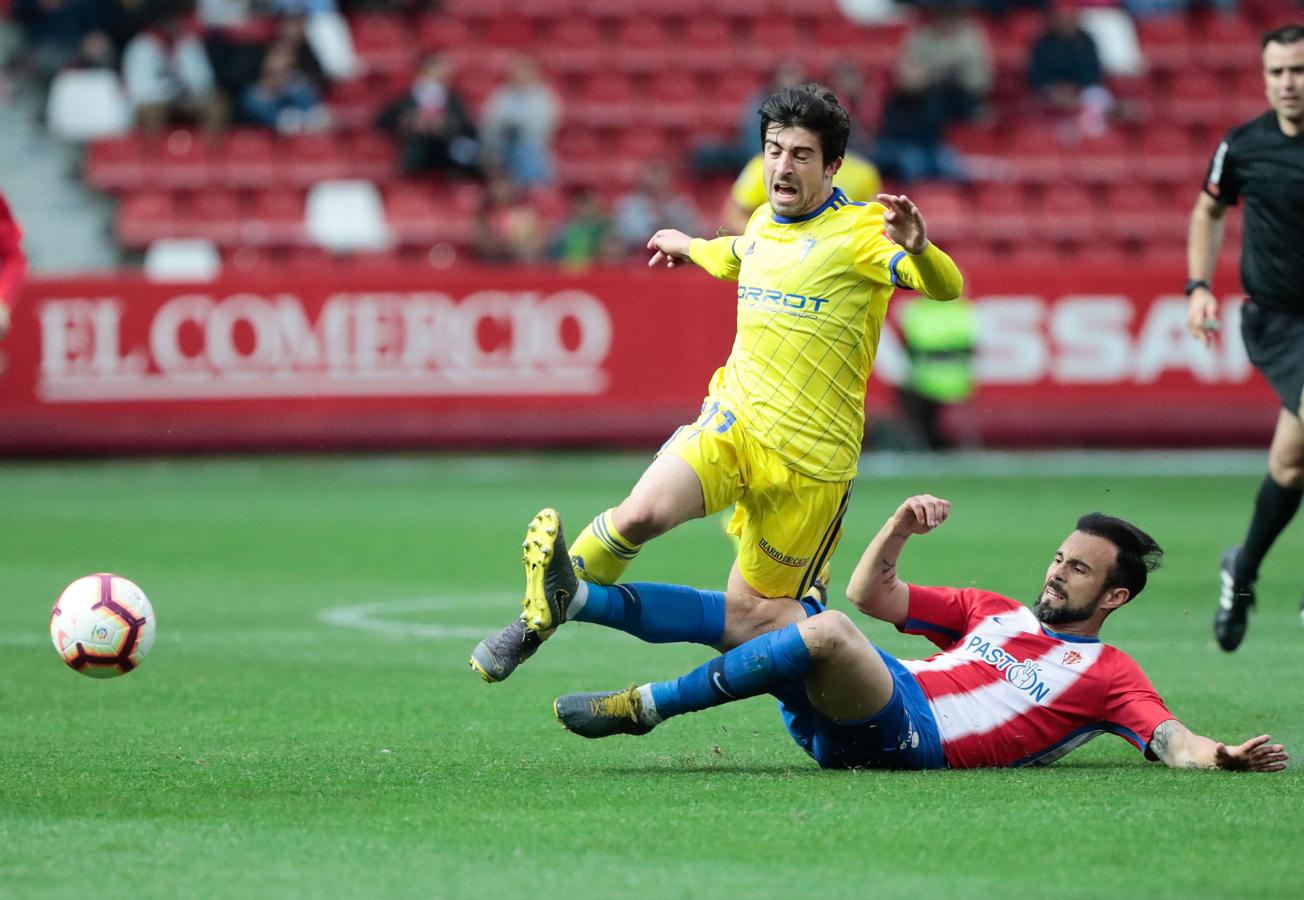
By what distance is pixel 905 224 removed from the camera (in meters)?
5.84

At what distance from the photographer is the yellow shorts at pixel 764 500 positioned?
20.7 ft

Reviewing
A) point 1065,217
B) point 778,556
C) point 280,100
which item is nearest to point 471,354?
point 280,100

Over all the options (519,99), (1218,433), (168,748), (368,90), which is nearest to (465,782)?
(168,748)

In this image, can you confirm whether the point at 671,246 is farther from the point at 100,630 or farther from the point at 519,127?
the point at 519,127

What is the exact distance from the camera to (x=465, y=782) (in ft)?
18.4

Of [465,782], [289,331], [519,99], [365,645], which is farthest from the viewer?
[519,99]

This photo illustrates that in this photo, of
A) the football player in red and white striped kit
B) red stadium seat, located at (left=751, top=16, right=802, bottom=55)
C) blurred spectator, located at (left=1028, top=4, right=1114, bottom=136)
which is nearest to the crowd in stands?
blurred spectator, located at (left=1028, top=4, right=1114, bottom=136)

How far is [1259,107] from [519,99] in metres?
8.43

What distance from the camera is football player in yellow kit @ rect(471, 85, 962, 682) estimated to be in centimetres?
627

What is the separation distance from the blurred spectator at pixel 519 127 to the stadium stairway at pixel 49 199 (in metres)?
4.03

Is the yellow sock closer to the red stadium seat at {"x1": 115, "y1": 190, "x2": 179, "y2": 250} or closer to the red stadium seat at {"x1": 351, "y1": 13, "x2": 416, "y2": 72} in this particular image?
the red stadium seat at {"x1": 115, "y1": 190, "x2": 179, "y2": 250}

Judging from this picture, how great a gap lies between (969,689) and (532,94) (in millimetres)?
15917

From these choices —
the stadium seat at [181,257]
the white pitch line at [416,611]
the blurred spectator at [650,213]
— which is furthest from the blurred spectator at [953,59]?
the white pitch line at [416,611]

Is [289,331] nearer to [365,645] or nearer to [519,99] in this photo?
[519,99]
